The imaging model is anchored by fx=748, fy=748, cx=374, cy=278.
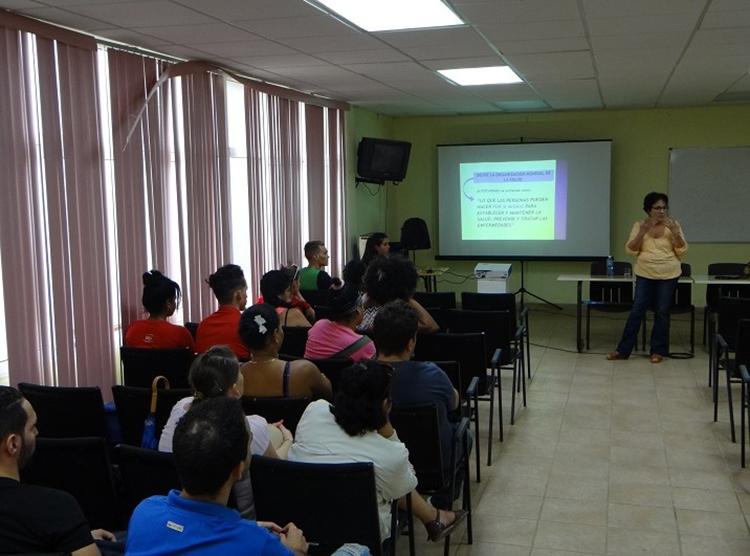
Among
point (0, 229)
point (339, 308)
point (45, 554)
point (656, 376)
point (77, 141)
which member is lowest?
point (656, 376)

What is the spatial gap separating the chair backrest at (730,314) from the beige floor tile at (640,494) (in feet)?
7.38

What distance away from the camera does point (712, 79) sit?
7328 millimetres

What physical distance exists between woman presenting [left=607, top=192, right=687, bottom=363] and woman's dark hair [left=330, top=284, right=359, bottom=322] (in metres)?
4.08

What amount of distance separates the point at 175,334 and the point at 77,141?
1444 mm

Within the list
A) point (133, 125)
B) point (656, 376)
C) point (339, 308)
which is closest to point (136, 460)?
point (339, 308)

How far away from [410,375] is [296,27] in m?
2.54

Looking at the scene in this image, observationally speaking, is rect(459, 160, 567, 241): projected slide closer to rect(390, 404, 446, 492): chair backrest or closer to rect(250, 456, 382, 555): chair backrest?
rect(390, 404, 446, 492): chair backrest

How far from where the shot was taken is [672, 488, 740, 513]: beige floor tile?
391 centimetres

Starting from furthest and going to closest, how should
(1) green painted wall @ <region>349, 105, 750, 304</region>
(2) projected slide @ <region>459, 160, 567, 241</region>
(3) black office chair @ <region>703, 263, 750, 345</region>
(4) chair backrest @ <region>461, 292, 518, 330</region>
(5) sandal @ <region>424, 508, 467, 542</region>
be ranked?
(2) projected slide @ <region>459, 160, 567, 241</region> → (1) green painted wall @ <region>349, 105, 750, 304</region> → (3) black office chair @ <region>703, 263, 750, 345</region> → (4) chair backrest @ <region>461, 292, 518, 330</region> → (5) sandal @ <region>424, 508, 467, 542</region>

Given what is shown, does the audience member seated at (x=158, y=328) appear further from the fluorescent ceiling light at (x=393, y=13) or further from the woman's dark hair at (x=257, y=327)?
the fluorescent ceiling light at (x=393, y=13)

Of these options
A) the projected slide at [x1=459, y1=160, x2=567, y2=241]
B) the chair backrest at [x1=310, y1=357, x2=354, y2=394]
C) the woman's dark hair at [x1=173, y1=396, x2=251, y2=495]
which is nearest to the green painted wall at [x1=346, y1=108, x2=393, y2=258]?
the projected slide at [x1=459, y1=160, x2=567, y2=241]

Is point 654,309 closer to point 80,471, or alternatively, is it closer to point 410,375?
point 410,375

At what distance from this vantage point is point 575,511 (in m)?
3.89

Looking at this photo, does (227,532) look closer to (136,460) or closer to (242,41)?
(136,460)
